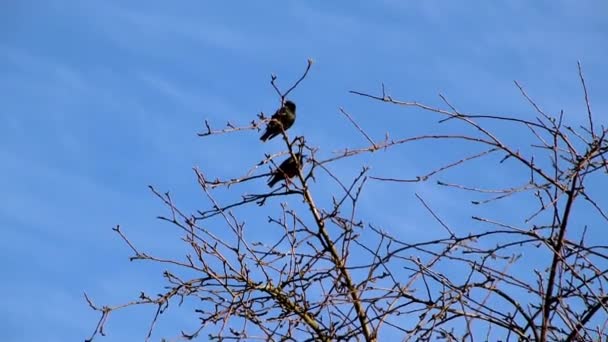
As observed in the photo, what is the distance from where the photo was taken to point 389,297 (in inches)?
126

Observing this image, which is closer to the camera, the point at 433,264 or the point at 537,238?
the point at 537,238

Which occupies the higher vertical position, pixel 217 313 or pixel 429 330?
pixel 217 313

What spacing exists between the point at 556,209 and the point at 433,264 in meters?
0.46

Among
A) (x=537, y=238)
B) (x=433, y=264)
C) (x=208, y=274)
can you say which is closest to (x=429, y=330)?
(x=433, y=264)

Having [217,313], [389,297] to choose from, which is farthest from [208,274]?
[389,297]

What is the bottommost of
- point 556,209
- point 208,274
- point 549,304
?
point 549,304

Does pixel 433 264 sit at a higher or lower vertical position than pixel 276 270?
lower

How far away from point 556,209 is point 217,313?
4.28 feet

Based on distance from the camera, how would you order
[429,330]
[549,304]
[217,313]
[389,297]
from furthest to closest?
1. [217,313]
2. [389,297]
3. [429,330]
4. [549,304]

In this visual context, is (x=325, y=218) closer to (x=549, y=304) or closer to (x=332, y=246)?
(x=332, y=246)

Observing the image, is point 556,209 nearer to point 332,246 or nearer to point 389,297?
point 389,297

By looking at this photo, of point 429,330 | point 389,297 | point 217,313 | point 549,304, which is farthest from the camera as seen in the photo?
point 217,313

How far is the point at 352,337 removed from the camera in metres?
3.28

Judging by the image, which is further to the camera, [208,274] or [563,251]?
[208,274]
